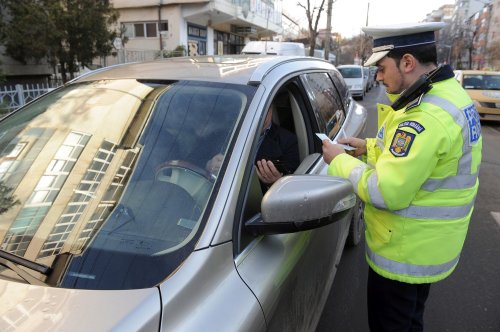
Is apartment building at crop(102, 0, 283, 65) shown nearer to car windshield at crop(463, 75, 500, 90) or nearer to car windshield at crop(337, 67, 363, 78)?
car windshield at crop(337, 67, 363, 78)

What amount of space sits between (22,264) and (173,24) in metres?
22.2

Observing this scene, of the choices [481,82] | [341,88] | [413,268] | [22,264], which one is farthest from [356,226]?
[481,82]

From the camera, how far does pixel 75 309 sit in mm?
1090

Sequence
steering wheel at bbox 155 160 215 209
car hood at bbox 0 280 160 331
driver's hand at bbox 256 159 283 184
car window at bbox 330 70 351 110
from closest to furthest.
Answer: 1. car hood at bbox 0 280 160 331
2. steering wheel at bbox 155 160 215 209
3. driver's hand at bbox 256 159 283 184
4. car window at bbox 330 70 351 110

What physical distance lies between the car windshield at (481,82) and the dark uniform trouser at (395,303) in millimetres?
12912

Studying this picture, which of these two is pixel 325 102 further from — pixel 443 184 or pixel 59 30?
pixel 59 30

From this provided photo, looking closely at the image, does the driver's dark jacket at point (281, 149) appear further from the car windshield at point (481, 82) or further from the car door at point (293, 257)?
the car windshield at point (481, 82)

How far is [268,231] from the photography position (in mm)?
1506

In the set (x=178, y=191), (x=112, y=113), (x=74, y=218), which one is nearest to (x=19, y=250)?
(x=74, y=218)

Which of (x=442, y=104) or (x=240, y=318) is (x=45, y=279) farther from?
(x=442, y=104)

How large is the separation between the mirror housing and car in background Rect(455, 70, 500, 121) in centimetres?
1245

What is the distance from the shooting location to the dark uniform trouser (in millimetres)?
1925

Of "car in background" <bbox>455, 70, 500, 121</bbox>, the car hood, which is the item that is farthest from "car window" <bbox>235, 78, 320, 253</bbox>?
"car in background" <bbox>455, 70, 500, 121</bbox>

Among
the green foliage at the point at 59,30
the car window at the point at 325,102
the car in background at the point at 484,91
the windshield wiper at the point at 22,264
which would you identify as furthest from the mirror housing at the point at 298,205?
the car in background at the point at 484,91
